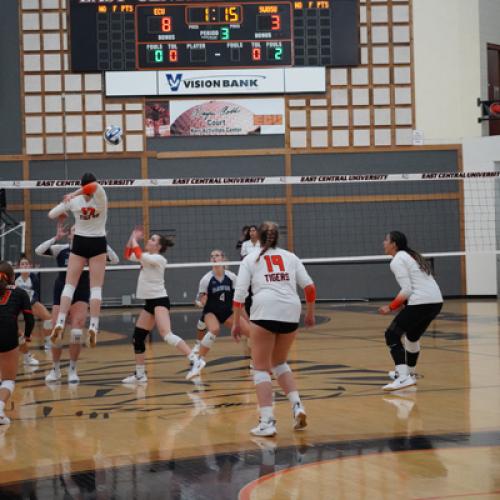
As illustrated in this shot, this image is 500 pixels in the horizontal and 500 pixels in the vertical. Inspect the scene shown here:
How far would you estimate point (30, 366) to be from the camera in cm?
1301

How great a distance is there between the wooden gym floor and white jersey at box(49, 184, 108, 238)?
1.77 metres

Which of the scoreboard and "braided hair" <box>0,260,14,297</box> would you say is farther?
the scoreboard

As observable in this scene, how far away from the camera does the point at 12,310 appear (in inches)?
330

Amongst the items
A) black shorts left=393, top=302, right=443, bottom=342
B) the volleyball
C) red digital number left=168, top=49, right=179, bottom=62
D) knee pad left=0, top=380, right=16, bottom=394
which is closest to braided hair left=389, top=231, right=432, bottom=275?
black shorts left=393, top=302, right=443, bottom=342

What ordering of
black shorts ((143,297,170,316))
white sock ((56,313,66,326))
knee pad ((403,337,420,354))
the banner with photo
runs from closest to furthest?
white sock ((56,313,66,326)), knee pad ((403,337,420,354)), black shorts ((143,297,170,316)), the banner with photo

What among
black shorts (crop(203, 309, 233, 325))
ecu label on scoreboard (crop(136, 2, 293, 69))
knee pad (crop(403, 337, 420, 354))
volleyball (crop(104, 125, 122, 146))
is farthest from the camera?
volleyball (crop(104, 125, 122, 146))

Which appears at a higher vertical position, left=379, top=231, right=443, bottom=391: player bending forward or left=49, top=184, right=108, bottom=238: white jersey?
left=49, top=184, right=108, bottom=238: white jersey

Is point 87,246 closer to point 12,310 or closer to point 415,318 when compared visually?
point 12,310

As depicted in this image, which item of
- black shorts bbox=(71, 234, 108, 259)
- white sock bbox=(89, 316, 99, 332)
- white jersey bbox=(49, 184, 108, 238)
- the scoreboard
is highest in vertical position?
the scoreboard

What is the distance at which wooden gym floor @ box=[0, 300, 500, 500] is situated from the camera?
5.86 m

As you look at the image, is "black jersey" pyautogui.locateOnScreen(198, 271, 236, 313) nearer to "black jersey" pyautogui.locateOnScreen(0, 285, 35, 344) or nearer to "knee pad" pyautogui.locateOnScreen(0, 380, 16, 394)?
"black jersey" pyautogui.locateOnScreen(0, 285, 35, 344)

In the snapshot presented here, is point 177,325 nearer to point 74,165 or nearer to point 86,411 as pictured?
point 74,165

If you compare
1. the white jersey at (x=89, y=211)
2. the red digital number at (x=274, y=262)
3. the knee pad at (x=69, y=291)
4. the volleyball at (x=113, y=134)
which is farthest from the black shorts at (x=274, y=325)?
the volleyball at (x=113, y=134)

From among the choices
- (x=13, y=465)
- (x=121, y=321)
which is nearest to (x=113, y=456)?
(x=13, y=465)
